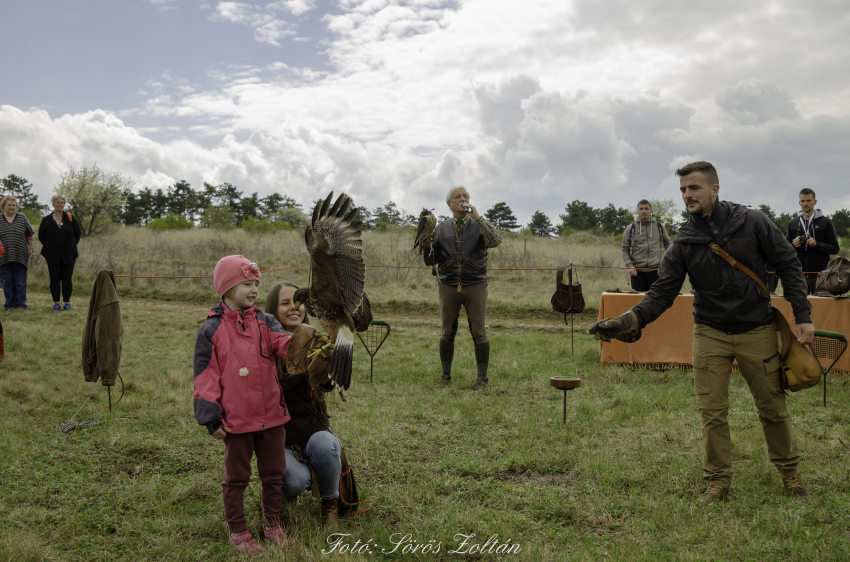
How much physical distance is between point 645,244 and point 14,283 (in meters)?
10.6

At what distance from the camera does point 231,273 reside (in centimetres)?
281

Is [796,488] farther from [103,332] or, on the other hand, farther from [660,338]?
[103,332]

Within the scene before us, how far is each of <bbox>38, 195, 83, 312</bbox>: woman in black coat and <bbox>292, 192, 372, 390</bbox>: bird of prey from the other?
26.7ft

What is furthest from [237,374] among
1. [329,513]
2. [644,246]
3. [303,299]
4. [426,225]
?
[644,246]

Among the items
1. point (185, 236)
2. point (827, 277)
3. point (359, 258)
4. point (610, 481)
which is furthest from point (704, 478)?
point (185, 236)

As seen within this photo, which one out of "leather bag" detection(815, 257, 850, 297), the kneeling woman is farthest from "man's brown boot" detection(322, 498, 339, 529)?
"leather bag" detection(815, 257, 850, 297)

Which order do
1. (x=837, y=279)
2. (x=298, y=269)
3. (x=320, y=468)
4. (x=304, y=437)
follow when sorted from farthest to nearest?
(x=298, y=269), (x=837, y=279), (x=304, y=437), (x=320, y=468)

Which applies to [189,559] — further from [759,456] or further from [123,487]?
[759,456]

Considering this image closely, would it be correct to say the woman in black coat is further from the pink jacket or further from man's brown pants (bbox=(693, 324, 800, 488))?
man's brown pants (bbox=(693, 324, 800, 488))

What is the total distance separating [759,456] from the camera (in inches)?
155

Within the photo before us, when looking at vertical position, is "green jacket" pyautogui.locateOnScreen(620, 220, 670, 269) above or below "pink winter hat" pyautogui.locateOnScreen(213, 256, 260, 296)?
above

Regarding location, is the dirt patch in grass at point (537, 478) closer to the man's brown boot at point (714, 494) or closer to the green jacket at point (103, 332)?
the man's brown boot at point (714, 494)

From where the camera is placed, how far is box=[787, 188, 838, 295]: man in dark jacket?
285 inches

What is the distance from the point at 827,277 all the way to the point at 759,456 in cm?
383
